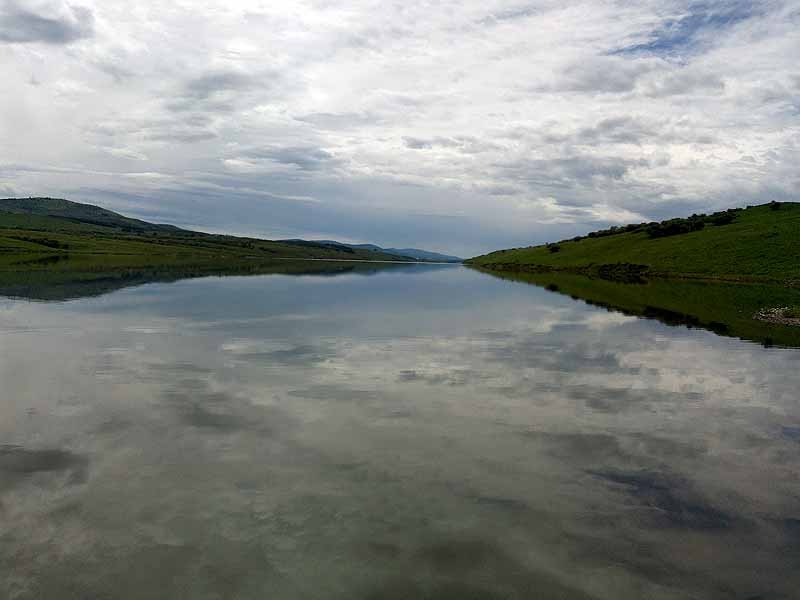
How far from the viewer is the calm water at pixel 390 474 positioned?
10.4 m

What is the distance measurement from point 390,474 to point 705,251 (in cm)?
13289

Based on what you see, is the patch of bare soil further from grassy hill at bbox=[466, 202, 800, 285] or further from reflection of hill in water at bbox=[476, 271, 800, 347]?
grassy hill at bbox=[466, 202, 800, 285]

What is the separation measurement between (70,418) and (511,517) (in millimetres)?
15622

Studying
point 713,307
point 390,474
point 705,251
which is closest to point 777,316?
point 713,307

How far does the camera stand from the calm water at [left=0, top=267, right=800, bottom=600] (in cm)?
1042

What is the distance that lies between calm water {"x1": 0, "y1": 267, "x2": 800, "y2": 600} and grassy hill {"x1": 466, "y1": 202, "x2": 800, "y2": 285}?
87220 mm

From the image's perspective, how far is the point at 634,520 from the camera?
1267cm

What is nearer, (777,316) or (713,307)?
(777,316)

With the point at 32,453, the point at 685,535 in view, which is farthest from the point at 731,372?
the point at 32,453

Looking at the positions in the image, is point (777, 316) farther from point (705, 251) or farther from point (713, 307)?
point (705, 251)

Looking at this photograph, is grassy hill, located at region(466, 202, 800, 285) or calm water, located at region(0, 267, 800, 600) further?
grassy hill, located at region(466, 202, 800, 285)

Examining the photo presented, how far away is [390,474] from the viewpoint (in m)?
15.0

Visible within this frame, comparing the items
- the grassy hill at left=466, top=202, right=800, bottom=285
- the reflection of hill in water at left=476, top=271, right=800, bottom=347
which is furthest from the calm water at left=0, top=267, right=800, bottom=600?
the grassy hill at left=466, top=202, right=800, bottom=285

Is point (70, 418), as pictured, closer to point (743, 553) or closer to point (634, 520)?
point (634, 520)
